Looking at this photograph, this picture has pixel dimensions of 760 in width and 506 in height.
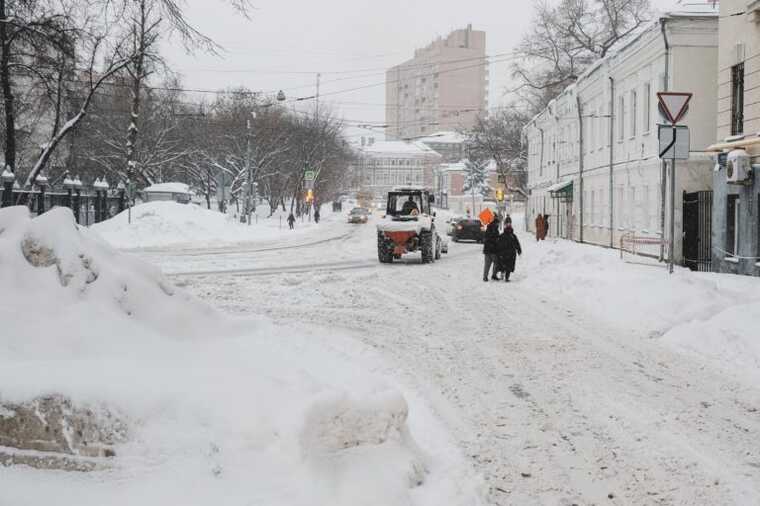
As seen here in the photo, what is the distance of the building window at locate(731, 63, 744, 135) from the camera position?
67.4 ft

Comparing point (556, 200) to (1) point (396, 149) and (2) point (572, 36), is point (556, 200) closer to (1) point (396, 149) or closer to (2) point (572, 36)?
(2) point (572, 36)

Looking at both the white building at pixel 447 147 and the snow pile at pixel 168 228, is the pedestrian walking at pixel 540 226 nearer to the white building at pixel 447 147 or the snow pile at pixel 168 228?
the snow pile at pixel 168 228

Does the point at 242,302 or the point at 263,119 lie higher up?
the point at 263,119

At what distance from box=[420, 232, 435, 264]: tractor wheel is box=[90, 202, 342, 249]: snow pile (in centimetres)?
1235

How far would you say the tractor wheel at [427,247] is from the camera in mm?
26547

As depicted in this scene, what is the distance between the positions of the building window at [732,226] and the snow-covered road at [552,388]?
6.27 metres

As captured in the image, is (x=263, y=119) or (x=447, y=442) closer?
(x=447, y=442)

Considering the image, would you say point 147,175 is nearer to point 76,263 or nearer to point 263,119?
point 263,119

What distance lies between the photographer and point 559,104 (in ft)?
155

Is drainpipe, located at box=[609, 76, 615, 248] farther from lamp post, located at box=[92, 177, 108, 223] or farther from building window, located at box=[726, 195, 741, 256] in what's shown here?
lamp post, located at box=[92, 177, 108, 223]

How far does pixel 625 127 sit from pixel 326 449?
29.8 metres

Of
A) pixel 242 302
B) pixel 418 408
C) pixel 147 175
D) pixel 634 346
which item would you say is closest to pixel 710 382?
pixel 634 346

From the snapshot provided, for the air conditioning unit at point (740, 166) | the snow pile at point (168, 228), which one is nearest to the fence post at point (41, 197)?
the snow pile at point (168, 228)

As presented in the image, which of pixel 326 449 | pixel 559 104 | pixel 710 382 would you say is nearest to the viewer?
pixel 326 449
